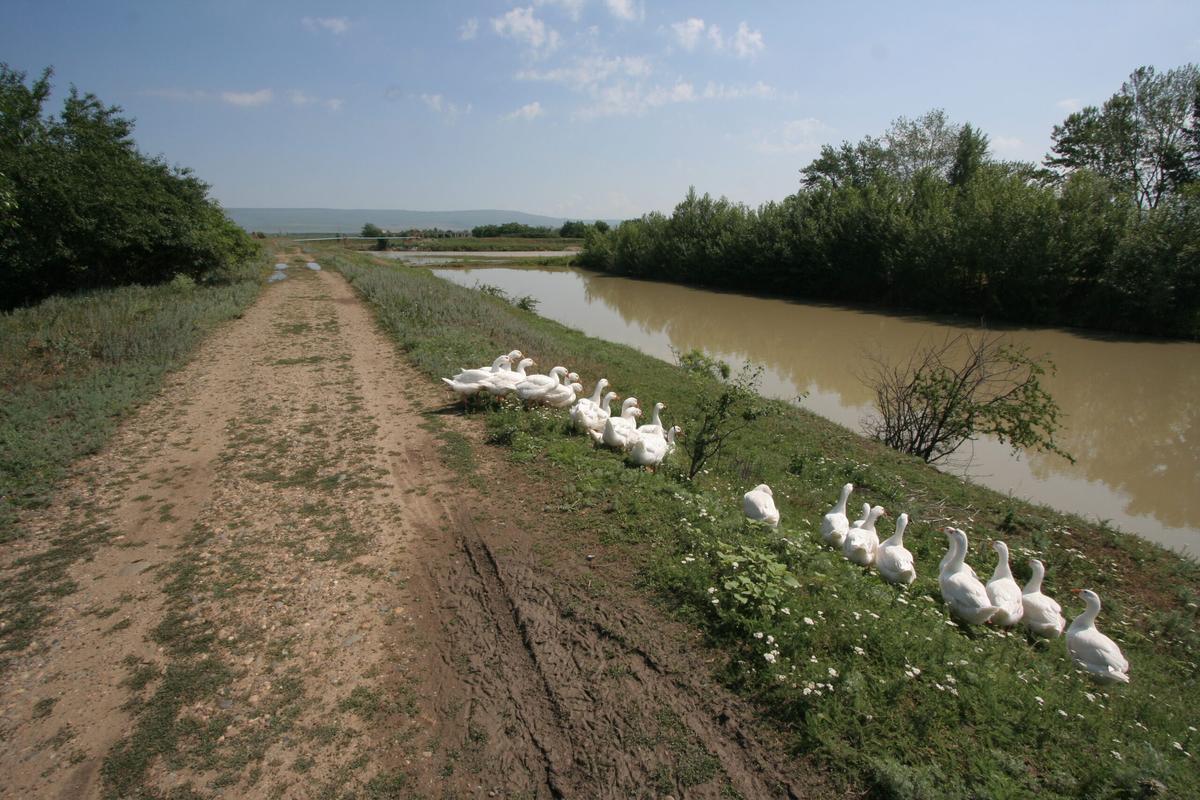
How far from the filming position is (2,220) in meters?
13.2

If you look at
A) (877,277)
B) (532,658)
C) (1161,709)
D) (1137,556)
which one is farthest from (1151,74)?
(532,658)

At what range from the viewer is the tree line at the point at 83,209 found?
1611 centimetres

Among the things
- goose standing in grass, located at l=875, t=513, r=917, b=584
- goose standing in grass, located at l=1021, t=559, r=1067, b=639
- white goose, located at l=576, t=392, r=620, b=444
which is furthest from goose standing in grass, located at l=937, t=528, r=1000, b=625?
white goose, located at l=576, t=392, r=620, b=444

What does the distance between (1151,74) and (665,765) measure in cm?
5128

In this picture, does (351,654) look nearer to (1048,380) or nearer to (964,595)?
(964,595)

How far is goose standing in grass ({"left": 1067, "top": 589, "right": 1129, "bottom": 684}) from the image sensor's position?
4.86 metres

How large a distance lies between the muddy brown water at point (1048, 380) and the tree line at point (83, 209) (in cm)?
1592

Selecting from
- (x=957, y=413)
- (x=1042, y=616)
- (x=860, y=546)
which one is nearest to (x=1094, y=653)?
(x=1042, y=616)

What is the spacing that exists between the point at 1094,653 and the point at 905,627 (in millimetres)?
2076

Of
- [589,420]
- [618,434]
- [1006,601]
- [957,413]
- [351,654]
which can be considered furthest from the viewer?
[957,413]

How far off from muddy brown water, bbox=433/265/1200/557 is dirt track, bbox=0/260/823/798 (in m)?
9.54

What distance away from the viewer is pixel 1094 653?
498 centimetres

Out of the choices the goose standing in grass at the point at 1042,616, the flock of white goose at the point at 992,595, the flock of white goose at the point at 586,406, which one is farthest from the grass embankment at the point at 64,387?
the goose standing in grass at the point at 1042,616

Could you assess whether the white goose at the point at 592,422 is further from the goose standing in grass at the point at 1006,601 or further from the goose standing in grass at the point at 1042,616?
the goose standing in grass at the point at 1042,616
